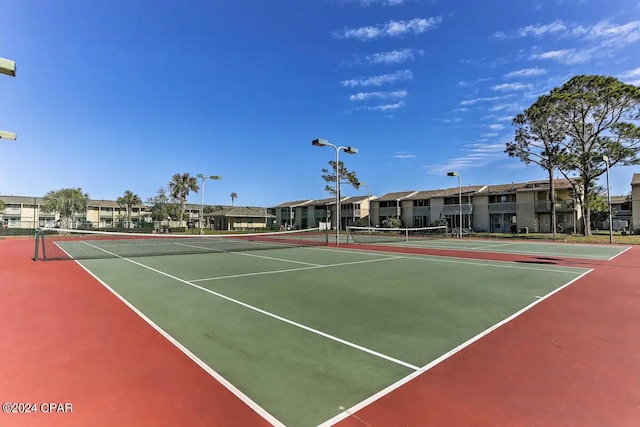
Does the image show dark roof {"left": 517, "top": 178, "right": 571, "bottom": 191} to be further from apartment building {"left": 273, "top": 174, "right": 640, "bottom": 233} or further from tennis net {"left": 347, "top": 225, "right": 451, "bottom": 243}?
tennis net {"left": 347, "top": 225, "right": 451, "bottom": 243}

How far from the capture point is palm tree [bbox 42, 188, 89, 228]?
62.8 meters

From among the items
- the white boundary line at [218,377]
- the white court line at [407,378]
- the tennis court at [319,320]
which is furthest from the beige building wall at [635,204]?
the white boundary line at [218,377]

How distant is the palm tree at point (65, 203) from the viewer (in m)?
62.8

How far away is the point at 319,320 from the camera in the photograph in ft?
19.0

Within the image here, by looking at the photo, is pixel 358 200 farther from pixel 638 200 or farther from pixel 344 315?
pixel 344 315

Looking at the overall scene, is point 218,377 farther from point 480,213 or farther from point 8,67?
point 480,213

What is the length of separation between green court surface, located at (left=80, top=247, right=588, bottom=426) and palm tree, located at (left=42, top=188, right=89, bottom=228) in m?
64.8

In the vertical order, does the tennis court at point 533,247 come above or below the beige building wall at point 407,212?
below

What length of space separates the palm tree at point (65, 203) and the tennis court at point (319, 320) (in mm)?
65218

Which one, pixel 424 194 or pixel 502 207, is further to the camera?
pixel 424 194

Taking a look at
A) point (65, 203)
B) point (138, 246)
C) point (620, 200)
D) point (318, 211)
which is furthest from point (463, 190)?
point (65, 203)

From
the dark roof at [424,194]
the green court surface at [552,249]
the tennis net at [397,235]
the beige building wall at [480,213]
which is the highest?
the dark roof at [424,194]

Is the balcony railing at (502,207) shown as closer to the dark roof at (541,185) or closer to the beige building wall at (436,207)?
the dark roof at (541,185)

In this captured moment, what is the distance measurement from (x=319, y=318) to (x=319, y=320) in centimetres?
11
